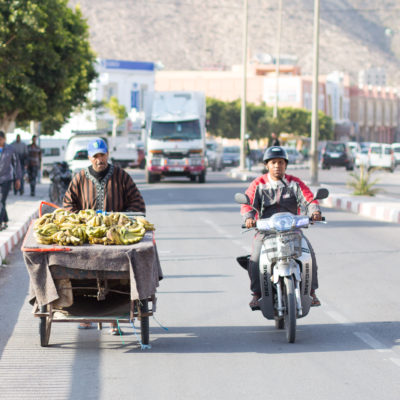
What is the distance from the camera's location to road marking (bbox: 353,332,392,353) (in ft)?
25.4

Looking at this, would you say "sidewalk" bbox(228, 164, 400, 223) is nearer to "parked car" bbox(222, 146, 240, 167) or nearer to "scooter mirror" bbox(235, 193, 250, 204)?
"scooter mirror" bbox(235, 193, 250, 204)

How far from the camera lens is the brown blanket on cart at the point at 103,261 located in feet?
24.5

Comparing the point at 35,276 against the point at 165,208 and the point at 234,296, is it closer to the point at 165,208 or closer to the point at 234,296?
the point at 234,296

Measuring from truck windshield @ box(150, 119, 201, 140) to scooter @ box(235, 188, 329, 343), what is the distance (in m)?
29.4

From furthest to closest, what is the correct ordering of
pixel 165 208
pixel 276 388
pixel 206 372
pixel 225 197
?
pixel 225 197 → pixel 165 208 → pixel 206 372 → pixel 276 388

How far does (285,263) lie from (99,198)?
1.70 metres

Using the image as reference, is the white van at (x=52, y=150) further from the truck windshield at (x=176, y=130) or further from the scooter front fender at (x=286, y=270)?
the scooter front fender at (x=286, y=270)

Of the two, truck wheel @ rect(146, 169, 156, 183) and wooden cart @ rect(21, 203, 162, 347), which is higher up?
wooden cart @ rect(21, 203, 162, 347)

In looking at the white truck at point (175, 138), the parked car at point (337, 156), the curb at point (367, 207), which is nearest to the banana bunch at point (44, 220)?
the curb at point (367, 207)

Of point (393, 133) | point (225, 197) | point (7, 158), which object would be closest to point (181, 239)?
point (7, 158)

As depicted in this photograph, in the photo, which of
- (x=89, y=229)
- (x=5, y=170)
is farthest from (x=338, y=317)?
(x=5, y=170)

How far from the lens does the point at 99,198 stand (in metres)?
8.48

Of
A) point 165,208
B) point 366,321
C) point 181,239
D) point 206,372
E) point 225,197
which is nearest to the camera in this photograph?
point 206,372

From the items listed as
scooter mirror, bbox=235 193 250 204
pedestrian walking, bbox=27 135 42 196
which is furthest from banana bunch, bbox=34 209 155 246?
pedestrian walking, bbox=27 135 42 196
